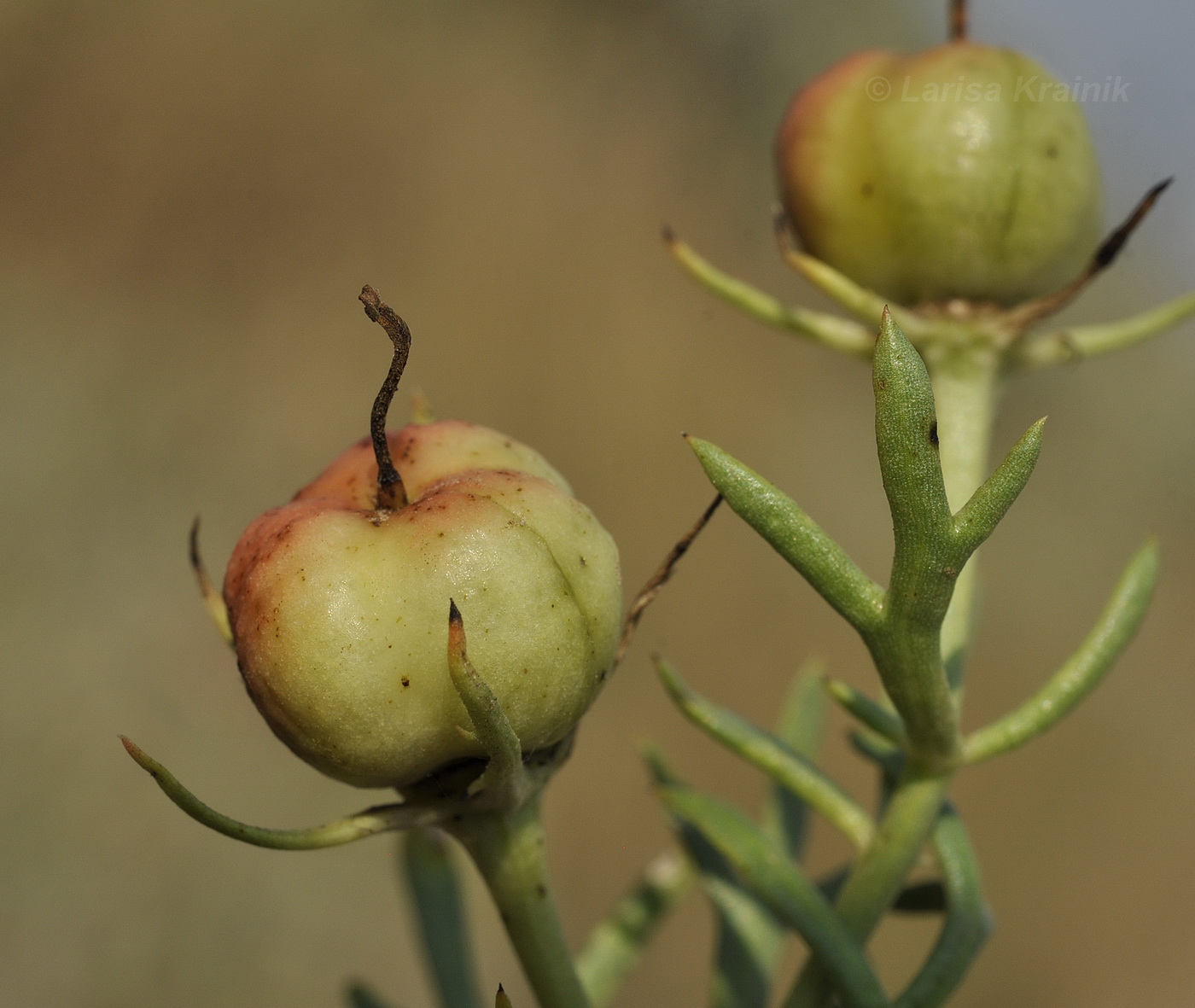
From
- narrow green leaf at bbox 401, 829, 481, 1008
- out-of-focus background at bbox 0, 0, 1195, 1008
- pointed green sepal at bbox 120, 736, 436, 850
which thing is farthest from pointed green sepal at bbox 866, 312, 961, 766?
out-of-focus background at bbox 0, 0, 1195, 1008

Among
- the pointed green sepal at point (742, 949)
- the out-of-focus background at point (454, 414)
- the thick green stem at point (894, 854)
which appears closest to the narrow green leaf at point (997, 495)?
the thick green stem at point (894, 854)

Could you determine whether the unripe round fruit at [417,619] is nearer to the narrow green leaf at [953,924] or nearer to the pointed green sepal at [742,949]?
→ the narrow green leaf at [953,924]

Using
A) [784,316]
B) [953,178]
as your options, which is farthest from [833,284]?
[953,178]

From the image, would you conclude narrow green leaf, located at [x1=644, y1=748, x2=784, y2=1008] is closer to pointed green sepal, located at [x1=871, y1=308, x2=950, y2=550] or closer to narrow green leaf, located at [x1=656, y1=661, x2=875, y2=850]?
narrow green leaf, located at [x1=656, y1=661, x2=875, y2=850]

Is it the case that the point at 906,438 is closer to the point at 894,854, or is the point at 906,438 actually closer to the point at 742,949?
the point at 894,854

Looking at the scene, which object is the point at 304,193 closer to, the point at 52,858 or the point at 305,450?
the point at 305,450

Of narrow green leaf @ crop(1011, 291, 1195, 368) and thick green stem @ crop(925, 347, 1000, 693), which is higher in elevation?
narrow green leaf @ crop(1011, 291, 1195, 368)
